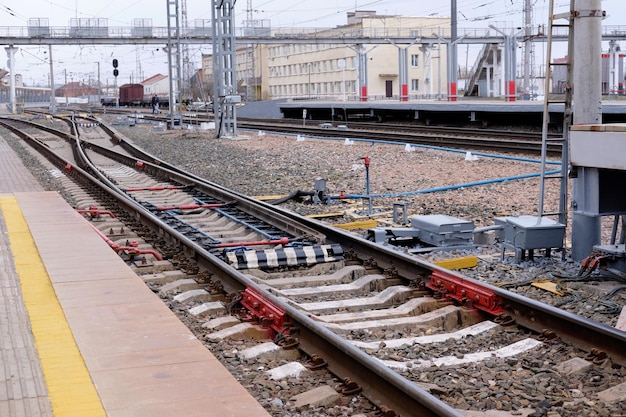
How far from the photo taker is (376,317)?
6605 mm

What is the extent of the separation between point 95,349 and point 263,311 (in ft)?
4.52

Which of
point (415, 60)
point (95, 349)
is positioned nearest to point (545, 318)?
point (95, 349)

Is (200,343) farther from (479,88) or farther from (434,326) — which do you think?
(479,88)

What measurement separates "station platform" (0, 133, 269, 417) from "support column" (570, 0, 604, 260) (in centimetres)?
419

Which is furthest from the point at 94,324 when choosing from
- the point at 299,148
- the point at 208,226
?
the point at 299,148

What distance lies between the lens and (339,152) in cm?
2316

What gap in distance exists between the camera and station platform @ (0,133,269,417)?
14.9 ft

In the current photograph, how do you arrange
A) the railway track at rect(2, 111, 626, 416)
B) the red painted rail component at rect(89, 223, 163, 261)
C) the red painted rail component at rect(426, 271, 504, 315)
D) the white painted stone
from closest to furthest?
the railway track at rect(2, 111, 626, 416) → the white painted stone → the red painted rail component at rect(426, 271, 504, 315) → the red painted rail component at rect(89, 223, 163, 261)

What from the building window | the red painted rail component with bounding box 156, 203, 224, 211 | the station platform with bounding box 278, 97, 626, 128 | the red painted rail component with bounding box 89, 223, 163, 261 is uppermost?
the building window

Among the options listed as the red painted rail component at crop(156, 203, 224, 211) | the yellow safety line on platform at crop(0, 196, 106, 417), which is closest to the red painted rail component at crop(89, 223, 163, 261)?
the yellow safety line on platform at crop(0, 196, 106, 417)

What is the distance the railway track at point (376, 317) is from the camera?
496 centimetres

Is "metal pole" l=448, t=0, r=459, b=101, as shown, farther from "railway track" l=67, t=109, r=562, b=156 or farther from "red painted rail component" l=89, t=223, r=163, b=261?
"red painted rail component" l=89, t=223, r=163, b=261

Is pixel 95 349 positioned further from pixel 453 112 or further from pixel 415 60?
pixel 415 60

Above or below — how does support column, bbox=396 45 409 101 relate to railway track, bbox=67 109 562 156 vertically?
above
